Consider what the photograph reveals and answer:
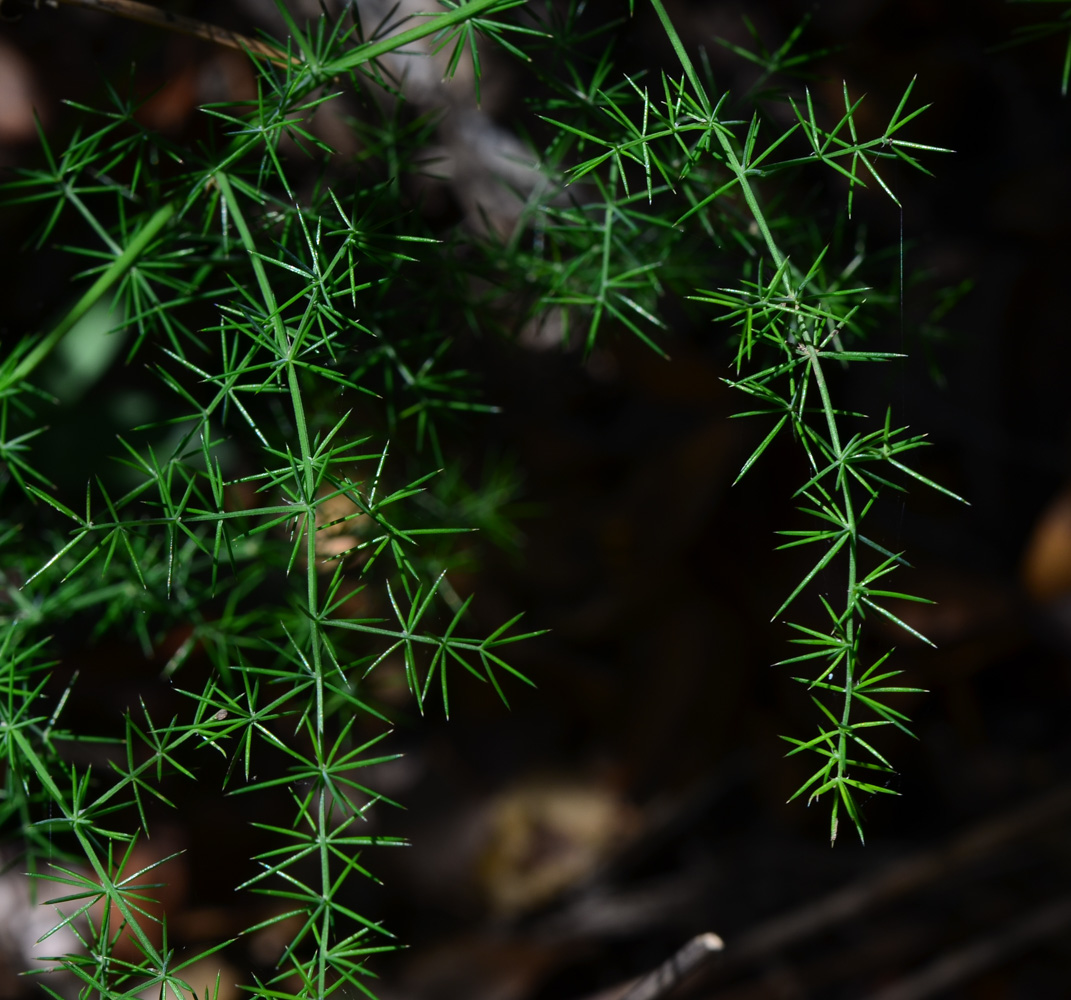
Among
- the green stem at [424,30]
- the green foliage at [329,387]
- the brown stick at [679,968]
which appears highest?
the green stem at [424,30]

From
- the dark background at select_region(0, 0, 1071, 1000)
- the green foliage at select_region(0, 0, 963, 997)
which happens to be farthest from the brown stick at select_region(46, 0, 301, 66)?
the dark background at select_region(0, 0, 1071, 1000)

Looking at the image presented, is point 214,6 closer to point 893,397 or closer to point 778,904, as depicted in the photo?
point 893,397

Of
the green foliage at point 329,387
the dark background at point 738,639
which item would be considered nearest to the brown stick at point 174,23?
the green foliage at point 329,387

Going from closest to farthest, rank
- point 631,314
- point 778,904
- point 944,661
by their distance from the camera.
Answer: point 631,314 → point 778,904 → point 944,661

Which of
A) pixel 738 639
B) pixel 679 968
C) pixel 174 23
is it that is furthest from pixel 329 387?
pixel 738 639

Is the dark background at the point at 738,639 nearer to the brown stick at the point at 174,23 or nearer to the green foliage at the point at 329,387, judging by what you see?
the green foliage at the point at 329,387

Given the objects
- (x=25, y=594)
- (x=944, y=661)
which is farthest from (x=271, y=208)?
(x=944, y=661)

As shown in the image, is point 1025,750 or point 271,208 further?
point 1025,750
